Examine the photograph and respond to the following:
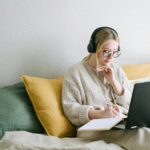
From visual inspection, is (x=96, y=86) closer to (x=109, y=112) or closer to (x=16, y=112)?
(x=109, y=112)

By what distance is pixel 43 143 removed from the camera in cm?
139

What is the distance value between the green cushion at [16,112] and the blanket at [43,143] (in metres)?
0.07

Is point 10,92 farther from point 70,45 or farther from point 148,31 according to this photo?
point 148,31

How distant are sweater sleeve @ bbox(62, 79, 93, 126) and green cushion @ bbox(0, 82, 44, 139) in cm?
18

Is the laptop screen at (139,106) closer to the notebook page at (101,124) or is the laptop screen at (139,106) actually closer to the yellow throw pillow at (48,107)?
the notebook page at (101,124)

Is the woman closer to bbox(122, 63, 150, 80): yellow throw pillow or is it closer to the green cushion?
the green cushion

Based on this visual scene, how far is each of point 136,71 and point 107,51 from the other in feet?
1.73

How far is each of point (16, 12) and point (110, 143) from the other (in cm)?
94

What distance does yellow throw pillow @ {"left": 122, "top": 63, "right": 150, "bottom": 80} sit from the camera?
2.11 m

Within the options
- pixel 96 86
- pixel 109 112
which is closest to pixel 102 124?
pixel 109 112

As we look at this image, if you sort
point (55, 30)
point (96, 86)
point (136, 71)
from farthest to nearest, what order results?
point (136, 71) < point (55, 30) < point (96, 86)

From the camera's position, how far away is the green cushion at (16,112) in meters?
1.56

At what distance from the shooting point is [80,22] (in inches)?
83.5

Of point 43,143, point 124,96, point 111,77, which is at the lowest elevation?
point 43,143
